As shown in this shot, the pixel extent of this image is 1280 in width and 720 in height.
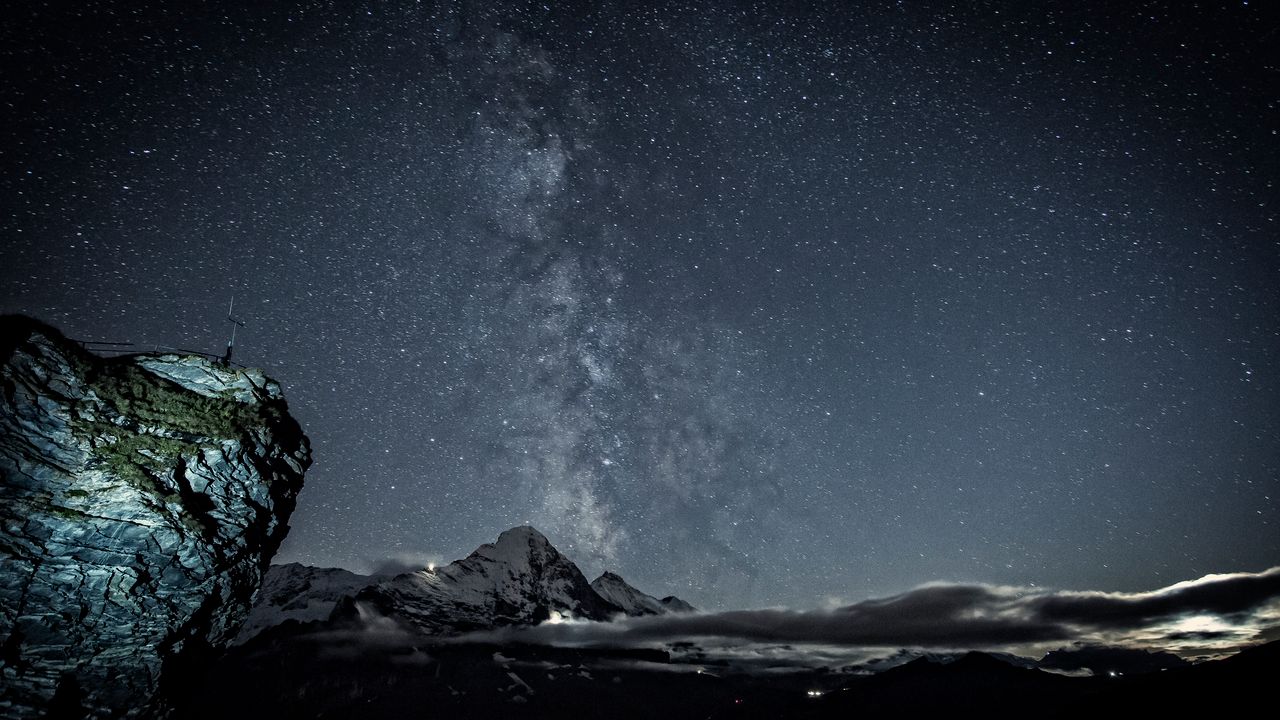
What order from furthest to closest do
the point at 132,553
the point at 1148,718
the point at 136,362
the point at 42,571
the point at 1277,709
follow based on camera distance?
the point at 1148,718 → the point at 1277,709 → the point at 136,362 → the point at 132,553 → the point at 42,571

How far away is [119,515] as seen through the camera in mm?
15953

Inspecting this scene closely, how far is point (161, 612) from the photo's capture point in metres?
17.2

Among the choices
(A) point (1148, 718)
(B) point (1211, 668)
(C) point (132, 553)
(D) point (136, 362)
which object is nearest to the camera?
(C) point (132, 553)

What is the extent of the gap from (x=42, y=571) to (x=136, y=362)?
6.75m

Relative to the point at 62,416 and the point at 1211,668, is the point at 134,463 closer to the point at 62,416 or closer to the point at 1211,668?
the point at 62,416

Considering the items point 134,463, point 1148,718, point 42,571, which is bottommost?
point 1148,718

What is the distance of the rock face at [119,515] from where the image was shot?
1466 centimetres

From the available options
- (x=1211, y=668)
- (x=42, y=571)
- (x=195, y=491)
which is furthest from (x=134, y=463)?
(x=1211, y=668)

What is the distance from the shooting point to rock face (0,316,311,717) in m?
14.7

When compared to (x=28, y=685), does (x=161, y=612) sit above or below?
above

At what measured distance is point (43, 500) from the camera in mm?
14891

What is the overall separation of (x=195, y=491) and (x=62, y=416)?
4.28 metres

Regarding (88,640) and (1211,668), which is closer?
(88,640)

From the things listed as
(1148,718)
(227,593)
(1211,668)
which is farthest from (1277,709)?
(227,593)
